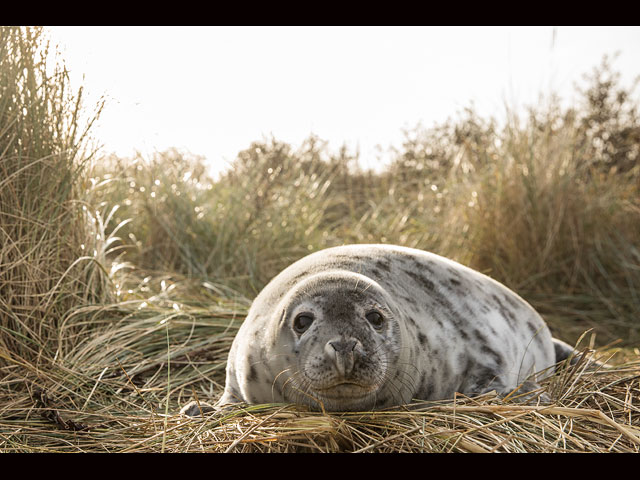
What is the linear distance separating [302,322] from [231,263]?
305 centimetres

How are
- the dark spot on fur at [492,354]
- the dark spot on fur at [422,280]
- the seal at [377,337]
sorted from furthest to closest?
the dark spot on fur at [422,280] → the dark spot on fur at [492,354] → the seal at [377,337]

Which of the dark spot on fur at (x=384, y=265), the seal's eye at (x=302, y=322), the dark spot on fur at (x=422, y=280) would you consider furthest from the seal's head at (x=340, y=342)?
the dark spot on fur at (x=422, y=280)

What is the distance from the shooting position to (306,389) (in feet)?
6.96

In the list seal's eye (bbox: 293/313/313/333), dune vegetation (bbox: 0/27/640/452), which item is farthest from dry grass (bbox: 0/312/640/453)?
seal's eye (bbox: 293/313/313/333)

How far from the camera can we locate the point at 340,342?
6.50ft

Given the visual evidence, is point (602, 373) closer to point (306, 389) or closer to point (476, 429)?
point (476, 429)

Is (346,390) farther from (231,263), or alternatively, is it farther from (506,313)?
(231,263)

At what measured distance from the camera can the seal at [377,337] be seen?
204cm

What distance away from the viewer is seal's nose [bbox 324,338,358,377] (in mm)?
1940

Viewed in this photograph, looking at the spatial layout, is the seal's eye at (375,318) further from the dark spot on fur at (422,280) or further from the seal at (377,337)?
the dark spot on fur at (422,280)

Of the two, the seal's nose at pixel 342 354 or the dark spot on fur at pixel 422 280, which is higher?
the dark spot on fur at pixel 422 280

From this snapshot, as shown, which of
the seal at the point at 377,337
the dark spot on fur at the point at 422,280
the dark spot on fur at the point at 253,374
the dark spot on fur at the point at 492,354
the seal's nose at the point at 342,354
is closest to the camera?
the seal's nose at the point at 342,354

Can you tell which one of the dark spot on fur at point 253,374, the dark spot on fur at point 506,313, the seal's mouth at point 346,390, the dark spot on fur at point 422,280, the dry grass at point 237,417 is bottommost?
the dry grass at point 237,417

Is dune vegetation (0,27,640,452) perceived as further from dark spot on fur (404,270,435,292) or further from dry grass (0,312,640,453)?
dark spot on fur (404,270,435,292)
